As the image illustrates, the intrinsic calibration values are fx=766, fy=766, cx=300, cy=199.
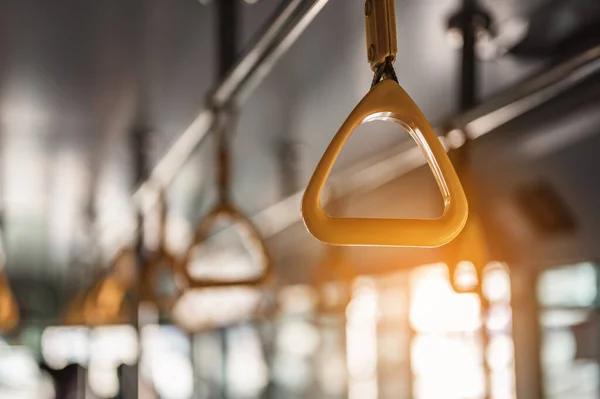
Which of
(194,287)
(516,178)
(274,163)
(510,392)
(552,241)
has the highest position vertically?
(274,163)

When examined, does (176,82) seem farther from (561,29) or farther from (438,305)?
(438,305)

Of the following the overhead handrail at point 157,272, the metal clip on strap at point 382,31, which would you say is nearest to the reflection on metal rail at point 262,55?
the metal clip on strap at point 382,31

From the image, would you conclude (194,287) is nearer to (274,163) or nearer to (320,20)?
(320,20)

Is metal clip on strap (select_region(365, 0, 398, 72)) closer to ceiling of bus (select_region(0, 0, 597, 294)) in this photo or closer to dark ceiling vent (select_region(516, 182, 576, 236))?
ceiling of bus (select_region(0, 0, 597, 294))

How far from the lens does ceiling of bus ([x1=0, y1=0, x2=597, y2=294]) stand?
5.82ft

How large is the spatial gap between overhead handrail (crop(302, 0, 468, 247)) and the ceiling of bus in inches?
39.6

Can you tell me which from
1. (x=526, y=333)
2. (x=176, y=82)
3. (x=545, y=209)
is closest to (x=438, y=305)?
(x=526, y=333)

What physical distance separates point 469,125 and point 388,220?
3.31ft

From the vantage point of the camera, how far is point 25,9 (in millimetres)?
1730

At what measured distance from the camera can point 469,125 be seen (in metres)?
1.66

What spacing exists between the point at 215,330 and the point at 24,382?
78.3 inches

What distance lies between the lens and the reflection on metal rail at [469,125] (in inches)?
55.4

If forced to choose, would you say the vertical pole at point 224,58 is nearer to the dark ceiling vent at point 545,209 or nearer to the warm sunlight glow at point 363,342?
the dark ceiling vent at point 545,209

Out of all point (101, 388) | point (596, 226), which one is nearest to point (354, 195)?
point (596, 226)
